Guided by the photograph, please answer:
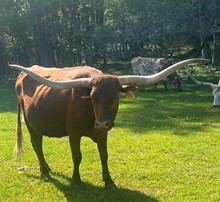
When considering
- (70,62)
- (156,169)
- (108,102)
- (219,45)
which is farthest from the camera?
(70,62)

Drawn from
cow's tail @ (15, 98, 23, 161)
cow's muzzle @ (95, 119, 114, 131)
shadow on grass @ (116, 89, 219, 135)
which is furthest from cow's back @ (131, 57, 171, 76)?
cow's muzzle @ (95, 119, 114, 131)

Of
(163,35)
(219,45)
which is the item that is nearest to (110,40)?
(163,35)

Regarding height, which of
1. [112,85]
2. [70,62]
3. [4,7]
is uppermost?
[4,7]

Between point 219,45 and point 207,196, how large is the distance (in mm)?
19417

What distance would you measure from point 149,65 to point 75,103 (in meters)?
13.5

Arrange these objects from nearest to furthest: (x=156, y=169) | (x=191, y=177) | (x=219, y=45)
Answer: (x=191, y=177)
(x=156, y=169)
(x=219, y=45)

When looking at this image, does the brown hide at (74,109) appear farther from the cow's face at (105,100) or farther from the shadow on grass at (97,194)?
the shadow on grass at (97,194)

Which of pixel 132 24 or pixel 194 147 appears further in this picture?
pixel 132 24

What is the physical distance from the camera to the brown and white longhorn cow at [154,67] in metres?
17.4

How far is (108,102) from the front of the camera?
4.81m

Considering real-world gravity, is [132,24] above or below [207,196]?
above

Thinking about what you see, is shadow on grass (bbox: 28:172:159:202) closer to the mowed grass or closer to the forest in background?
the mowed grass

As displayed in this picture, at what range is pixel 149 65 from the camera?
60.7 feet

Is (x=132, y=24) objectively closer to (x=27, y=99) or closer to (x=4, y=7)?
(x=4, y=7)
